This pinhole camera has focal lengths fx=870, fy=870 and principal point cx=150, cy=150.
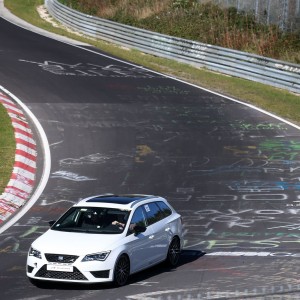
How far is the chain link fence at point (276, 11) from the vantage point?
4359cm

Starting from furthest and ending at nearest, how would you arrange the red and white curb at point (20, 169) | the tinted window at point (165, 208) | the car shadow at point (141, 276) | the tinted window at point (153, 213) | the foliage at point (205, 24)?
the foliage at point (205, 24) < the red and white curb at point (20, 169) < the tinted window at point (165, 208) < the tinted window at point (153, 213) < the car shadow at point (141, 276)

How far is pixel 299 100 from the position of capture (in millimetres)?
33812

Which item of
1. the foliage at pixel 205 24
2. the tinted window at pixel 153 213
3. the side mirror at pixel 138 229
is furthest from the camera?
the foliage at pixel 205 24

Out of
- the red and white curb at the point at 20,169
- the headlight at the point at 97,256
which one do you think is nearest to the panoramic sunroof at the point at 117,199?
the headlight at the point at 97,256

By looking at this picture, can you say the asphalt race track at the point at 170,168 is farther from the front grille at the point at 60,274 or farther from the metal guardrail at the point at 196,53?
the metal guardrail at the point at 196,53

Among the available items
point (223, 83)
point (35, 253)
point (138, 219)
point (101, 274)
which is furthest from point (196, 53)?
point (101, 274)

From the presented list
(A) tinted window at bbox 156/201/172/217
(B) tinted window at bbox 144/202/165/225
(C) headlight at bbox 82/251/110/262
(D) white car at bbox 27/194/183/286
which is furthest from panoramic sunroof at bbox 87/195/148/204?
(C) headlight at bbox 82/251/110/262

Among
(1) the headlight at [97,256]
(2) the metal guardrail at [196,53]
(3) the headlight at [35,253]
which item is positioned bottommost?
(2) the metal guardrail at [196,53]

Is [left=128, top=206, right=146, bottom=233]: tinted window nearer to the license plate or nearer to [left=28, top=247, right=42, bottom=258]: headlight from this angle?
the license plate

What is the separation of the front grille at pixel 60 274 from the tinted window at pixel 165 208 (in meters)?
3.06

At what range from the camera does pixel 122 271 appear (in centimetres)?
1478

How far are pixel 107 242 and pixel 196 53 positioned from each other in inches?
1040

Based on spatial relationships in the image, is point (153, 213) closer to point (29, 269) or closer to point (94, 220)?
point (94, 220)

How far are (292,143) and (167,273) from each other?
510 inches
